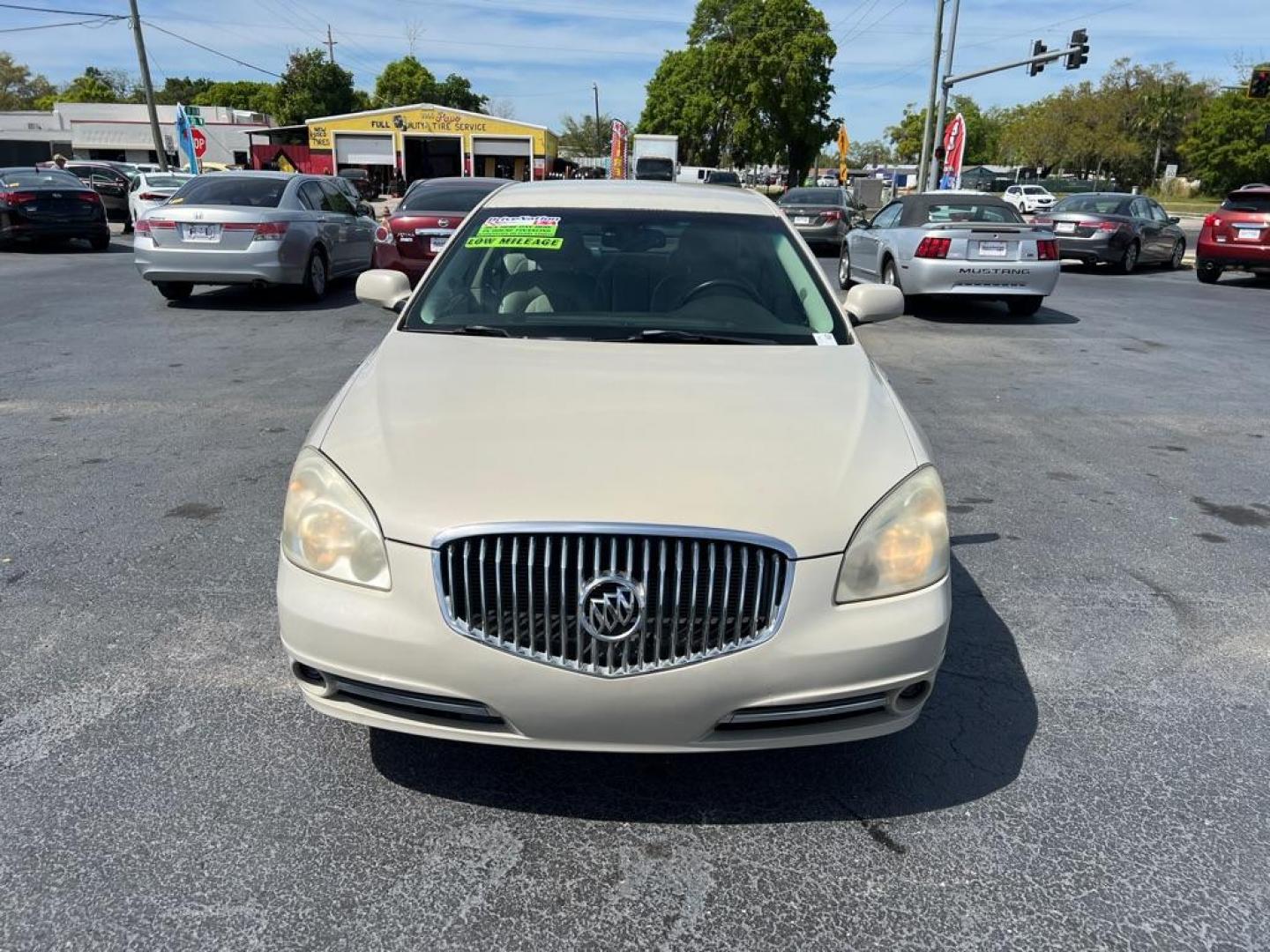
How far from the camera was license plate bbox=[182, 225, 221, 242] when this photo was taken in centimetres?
1086

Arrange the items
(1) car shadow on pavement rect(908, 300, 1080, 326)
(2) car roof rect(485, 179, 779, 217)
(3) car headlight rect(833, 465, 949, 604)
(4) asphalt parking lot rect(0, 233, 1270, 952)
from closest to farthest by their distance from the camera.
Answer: (4) asphalt parking lot rect(0, 233, 1270, 952) < (3) car headlight rect(833, 465, 949, 604) < (2) car roof rect(485, 179, 779, 217) < (1) car shadow on pavement rect(908, 300, 1080, 326)

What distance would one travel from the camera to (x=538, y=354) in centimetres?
336

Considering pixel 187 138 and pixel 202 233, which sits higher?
pixel 187 138

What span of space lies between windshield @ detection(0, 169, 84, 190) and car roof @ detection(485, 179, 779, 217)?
1804 centimetres

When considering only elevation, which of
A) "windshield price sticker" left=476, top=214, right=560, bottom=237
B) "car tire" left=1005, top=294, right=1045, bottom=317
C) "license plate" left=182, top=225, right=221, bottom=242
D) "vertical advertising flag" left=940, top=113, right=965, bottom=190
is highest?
"vertical advertising flag" left=940, top=113, right=965, bottom=190

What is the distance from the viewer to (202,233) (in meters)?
10.9

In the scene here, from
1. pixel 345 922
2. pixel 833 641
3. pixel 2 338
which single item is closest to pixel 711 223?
pixel 833 641

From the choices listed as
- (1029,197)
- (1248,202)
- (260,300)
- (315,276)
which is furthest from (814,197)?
(1029,197)

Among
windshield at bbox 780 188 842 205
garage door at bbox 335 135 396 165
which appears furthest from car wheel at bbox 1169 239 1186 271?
garage door at bbox 335 135 396 165

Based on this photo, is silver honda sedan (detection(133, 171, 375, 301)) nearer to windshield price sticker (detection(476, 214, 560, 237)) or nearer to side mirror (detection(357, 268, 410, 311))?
side mirror (detection(357, 268, 410, 311))

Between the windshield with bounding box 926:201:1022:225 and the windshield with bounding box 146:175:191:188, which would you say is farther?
the windshield with bounding box 146:175:191:188

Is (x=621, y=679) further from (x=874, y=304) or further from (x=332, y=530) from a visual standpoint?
(x=874, y=304)

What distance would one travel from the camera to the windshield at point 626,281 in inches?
145

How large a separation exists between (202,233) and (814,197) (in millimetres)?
15952
